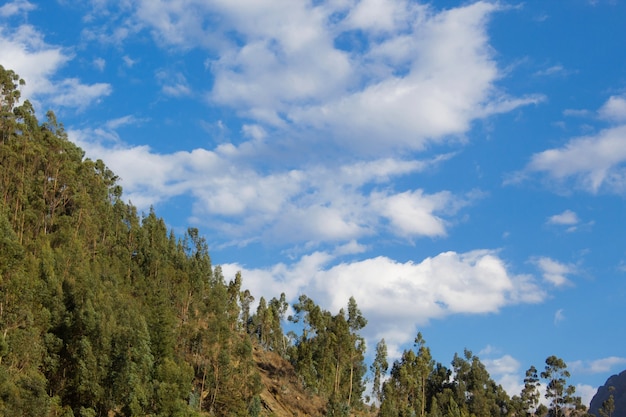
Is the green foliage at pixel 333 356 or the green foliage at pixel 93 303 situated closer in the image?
the green foliage at pixel 93 303

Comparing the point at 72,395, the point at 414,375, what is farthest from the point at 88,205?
the point at 414,375

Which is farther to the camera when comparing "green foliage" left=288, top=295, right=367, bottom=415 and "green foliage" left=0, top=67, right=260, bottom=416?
"green foliage" left=288, top=295, right=367, bottom=415

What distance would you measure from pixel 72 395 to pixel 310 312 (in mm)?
53988

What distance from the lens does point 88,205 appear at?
89.2 m

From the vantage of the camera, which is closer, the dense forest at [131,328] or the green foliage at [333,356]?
the dense forest at [131,328]

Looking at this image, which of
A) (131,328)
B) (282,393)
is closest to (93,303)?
(131,328)

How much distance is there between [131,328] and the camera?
206 feet

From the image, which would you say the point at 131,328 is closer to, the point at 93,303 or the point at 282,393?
the point at 93,303

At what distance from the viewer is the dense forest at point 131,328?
5822 cm

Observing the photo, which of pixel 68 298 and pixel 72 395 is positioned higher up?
pixel 68 298

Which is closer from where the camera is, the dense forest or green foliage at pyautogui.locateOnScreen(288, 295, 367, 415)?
the dense forest

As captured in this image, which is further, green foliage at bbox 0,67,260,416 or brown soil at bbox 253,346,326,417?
brown soil at bbox 253,346,326,417

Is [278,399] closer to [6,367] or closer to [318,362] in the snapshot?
[318,362]

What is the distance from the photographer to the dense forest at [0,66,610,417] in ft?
191
